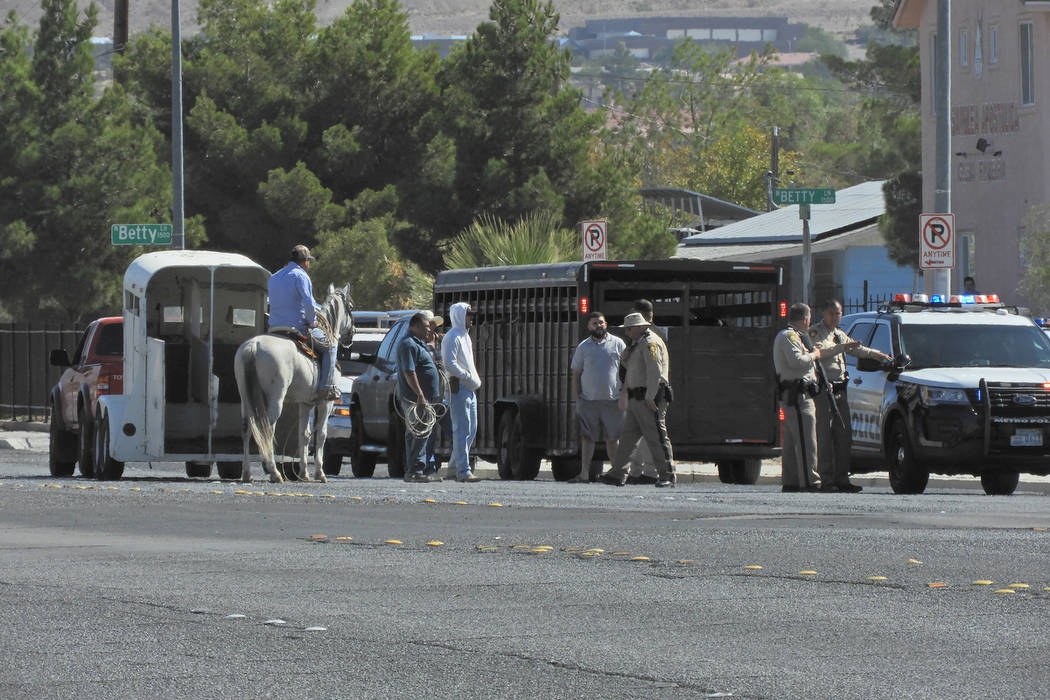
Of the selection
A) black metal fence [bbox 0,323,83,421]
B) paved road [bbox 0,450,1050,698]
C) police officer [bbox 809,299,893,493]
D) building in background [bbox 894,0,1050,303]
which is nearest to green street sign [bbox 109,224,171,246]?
black metal fence [bbox 0,323,83,421]

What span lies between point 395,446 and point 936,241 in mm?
7383

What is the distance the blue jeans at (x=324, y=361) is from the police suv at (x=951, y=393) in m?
5.34

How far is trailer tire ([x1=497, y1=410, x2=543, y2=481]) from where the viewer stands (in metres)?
25.1

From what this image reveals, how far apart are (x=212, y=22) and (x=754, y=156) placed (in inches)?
2176

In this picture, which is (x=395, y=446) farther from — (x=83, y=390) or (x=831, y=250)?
(x=831, y=250)

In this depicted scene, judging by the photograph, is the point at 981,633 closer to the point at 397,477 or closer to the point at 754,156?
the point at 397,477

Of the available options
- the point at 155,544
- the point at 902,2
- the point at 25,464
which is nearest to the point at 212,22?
the point at 902,2

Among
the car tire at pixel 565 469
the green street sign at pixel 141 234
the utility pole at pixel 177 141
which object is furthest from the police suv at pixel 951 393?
the utility pole at pixel 177 141

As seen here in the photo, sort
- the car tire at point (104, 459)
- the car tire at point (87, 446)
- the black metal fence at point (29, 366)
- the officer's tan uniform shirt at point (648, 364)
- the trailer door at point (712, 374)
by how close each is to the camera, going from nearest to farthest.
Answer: the officer's tan uniform shirt at point (648, 364), the car tire at point (104, 459), the car tire at point (87, 446), the trailer door at point (712, 374), the black metal fence at point (29, 366)

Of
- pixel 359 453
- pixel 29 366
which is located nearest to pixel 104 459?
pixel 359 453

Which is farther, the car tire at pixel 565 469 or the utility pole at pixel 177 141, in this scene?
the utility pole at pixel 177 141

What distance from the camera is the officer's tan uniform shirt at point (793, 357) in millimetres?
20594

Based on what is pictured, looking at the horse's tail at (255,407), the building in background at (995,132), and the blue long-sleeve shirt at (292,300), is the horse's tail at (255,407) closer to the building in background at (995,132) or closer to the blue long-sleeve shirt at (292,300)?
the blue long-sleeve shirt at (292,300)

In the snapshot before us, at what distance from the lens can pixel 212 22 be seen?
54594mm
